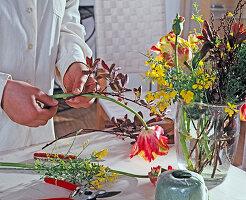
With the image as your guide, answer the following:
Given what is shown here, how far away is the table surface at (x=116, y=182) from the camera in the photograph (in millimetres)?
890

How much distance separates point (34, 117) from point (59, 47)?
0.44 m

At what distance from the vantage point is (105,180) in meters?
0.91

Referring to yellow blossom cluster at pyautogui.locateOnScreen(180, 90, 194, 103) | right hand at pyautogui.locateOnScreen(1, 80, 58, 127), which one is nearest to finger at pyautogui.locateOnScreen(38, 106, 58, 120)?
right hand at pyautogui.locateOnScreen(1, 80, 58, 127)

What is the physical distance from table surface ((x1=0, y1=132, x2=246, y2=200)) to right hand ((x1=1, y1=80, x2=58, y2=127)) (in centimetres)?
12

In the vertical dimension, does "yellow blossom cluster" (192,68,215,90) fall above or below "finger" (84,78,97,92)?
above

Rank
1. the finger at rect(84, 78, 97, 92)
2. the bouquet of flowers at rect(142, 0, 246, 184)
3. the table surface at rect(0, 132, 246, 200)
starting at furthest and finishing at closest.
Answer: the finger at rect(84, 78, 97, 92) → the table surface at rect(0, 132, 246, 200) → the bouquet of flowers at rect(142, 0, 246, 184)

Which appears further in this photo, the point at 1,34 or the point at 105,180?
the point at 1,34

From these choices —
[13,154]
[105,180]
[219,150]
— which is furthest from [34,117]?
[219,150]

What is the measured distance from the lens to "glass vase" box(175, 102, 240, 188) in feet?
2.80

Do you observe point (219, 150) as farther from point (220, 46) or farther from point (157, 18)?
point (157, 18)

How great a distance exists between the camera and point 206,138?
0.87m

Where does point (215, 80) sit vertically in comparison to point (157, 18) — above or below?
below

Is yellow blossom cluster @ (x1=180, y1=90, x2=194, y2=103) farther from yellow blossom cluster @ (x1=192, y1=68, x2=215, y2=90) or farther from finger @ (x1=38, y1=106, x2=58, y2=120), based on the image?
finger @ (x1=38, y1=106, x2=58, y2=120)

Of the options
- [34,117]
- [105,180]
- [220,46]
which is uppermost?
[220,46]
